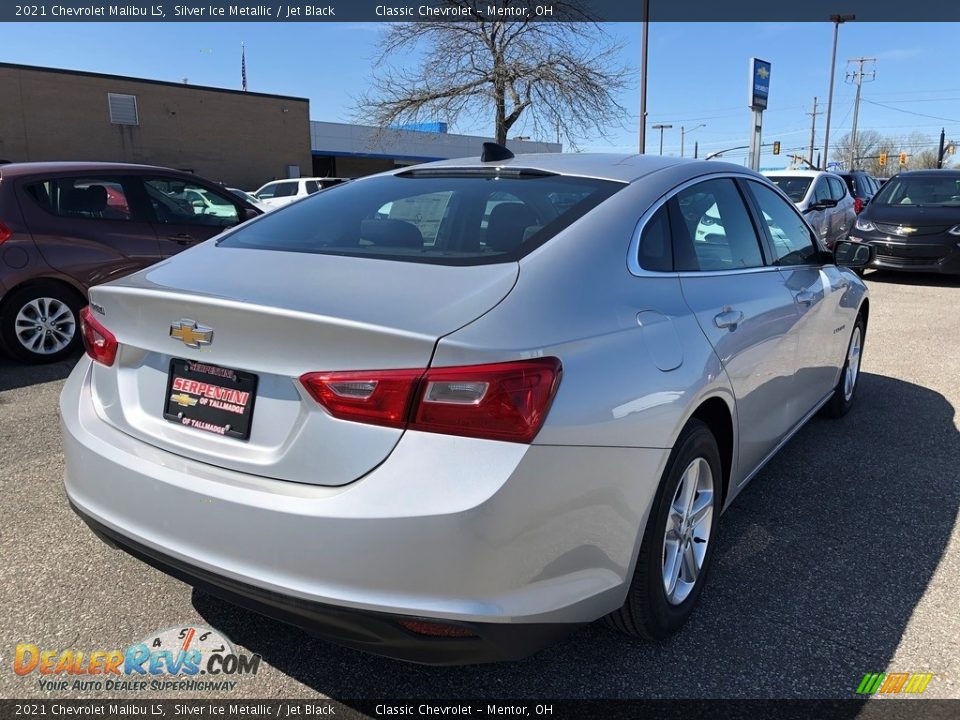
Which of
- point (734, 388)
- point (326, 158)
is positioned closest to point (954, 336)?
point (734, 388)

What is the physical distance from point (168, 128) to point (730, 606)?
36569 mm

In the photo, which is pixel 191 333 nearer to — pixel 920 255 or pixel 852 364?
pixel 852 364

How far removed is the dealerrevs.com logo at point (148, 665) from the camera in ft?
7.72

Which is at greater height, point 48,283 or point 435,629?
point 48,283

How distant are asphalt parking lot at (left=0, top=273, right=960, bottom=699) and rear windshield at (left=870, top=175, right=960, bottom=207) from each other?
9.24 meters

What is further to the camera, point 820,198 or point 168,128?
point 168,128

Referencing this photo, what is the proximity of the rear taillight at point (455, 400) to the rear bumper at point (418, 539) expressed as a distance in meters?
0.04

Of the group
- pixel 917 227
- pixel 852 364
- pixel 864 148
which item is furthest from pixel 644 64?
pixel 864 148

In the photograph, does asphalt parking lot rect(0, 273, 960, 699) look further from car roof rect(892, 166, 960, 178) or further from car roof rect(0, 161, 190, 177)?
car roof rect(892, 166, 960, 178)

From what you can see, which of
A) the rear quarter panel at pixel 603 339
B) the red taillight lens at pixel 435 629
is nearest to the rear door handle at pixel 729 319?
the rear quarter panel at pixel 603 339

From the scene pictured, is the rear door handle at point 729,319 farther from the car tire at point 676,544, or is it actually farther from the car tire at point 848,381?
the car tire at point 848,381

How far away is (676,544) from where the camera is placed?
2.54 meters

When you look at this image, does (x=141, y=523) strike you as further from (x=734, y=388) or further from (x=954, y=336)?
(x=954, y=336)

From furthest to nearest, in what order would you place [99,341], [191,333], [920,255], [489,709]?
[920,255]
[99,341]
[489,709]
[191,333]
